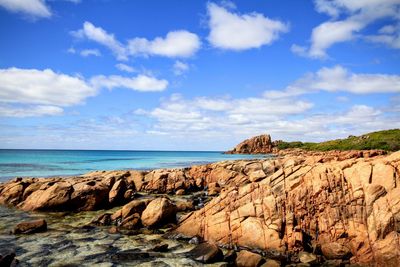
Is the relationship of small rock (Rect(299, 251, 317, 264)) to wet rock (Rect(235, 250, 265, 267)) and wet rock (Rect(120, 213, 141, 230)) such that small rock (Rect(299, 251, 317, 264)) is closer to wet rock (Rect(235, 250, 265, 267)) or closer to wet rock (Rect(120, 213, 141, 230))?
wet rock (Rect(235, 250, 265, 267))

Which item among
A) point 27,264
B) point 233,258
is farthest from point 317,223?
point 27,264

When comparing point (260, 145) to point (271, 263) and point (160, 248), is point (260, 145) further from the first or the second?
point (271, 263)

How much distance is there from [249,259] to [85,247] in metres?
10.0

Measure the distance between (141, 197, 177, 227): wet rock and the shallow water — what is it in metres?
1.81

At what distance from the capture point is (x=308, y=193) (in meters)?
19.2

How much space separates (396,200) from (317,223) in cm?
429

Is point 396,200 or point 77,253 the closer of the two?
point 396,200

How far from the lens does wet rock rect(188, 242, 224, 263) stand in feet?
55.9

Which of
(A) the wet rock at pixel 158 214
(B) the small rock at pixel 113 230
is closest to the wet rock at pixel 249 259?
(A) the wet rock at pixel 158 214

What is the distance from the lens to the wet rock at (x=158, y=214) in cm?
2349

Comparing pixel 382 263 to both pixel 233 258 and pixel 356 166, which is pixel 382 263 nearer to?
pixel 356 166

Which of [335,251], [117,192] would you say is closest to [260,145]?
[117,192]

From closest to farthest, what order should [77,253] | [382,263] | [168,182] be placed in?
[382,263] < [77,253] < [168,182]

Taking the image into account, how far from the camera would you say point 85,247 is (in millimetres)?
19250
